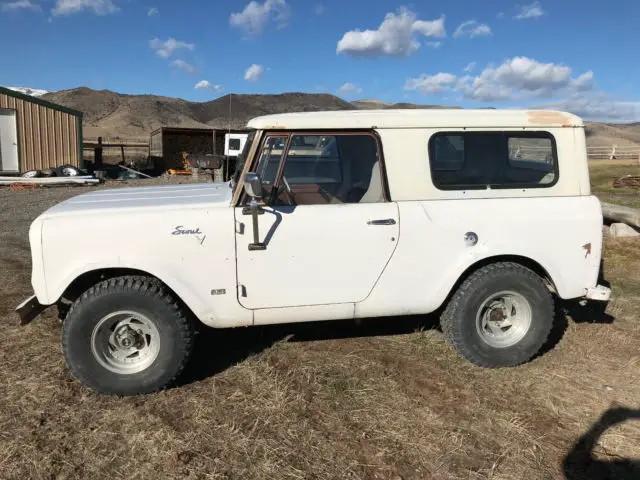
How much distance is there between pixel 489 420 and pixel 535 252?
1322mm

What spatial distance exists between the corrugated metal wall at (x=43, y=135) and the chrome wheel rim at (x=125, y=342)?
1750cm

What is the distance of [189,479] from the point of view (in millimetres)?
2766

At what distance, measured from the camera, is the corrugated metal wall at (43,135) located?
18.0 m

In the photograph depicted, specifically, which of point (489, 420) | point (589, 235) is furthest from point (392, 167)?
point (489, 420)

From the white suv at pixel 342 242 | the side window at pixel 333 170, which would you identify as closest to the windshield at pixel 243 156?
the white suv at pixel 342 242

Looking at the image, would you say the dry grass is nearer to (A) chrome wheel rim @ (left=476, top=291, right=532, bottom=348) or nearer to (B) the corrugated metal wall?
(A) chrome wheel rim @ (left=476, top=291, right=532, bottom=348)

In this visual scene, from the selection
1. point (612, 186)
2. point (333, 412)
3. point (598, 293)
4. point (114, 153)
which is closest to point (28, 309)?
point (333, 412)

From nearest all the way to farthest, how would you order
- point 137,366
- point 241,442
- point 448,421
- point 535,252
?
point 241,442
point 448,421
point 137,366
point 535,252

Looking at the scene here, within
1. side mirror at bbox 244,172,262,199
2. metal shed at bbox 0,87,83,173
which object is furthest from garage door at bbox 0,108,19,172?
side mirror at bbox 244,172,262,199

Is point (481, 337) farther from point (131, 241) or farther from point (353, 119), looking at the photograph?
point (131, 241)

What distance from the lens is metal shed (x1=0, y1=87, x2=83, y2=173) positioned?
17828mm

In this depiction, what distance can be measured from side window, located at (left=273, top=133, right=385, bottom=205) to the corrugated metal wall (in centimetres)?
1782

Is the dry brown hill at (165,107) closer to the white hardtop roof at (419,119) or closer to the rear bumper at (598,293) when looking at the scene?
the white hardtop roof at (419,119)

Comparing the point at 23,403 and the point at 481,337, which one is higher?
the point at 481,337
